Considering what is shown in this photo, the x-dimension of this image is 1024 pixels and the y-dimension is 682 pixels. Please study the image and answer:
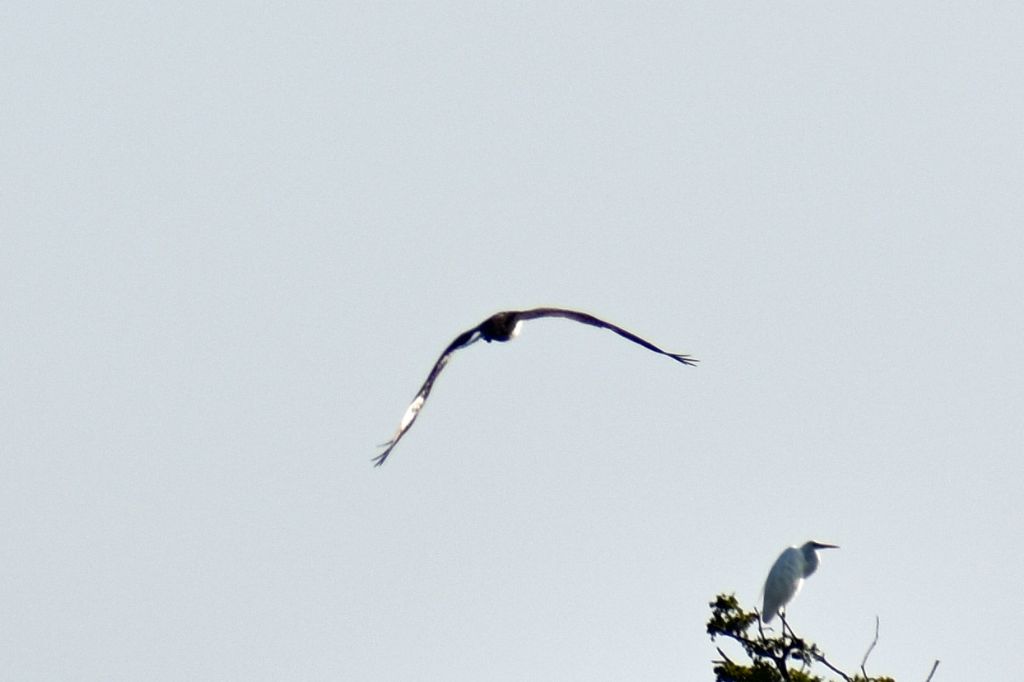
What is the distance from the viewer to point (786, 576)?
2694cm

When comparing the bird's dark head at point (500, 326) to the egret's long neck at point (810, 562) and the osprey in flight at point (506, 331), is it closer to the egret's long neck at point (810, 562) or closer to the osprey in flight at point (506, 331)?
the osprey in flight at point (506, 331)

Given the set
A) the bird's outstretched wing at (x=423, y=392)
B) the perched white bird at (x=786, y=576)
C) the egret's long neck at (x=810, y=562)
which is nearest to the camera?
the bird's outstretched wing at (x=423, y=392)

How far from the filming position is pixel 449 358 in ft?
68.3

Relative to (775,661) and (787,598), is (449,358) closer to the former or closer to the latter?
(775,661)

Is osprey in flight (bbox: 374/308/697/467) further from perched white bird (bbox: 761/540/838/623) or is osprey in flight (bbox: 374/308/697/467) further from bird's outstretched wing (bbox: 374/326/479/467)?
perched white bird (bbox: 761/540/838/623)

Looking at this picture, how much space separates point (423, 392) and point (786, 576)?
8.61 meters

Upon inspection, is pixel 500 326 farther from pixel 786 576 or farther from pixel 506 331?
pixel 786 576

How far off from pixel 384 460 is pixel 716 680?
532 centimetres

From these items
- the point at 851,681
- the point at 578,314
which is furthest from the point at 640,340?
the point at 851,681

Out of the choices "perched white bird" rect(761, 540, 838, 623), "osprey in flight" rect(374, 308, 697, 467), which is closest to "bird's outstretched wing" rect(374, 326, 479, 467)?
"osprey in flight" rect(374, 308, 697, 467)

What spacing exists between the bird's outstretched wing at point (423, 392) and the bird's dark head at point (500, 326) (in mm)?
359

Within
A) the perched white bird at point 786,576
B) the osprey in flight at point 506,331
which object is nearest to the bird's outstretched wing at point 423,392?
the osprey in flight at point 506,331

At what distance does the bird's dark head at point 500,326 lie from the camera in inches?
882

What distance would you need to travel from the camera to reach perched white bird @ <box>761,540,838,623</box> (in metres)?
26.7
